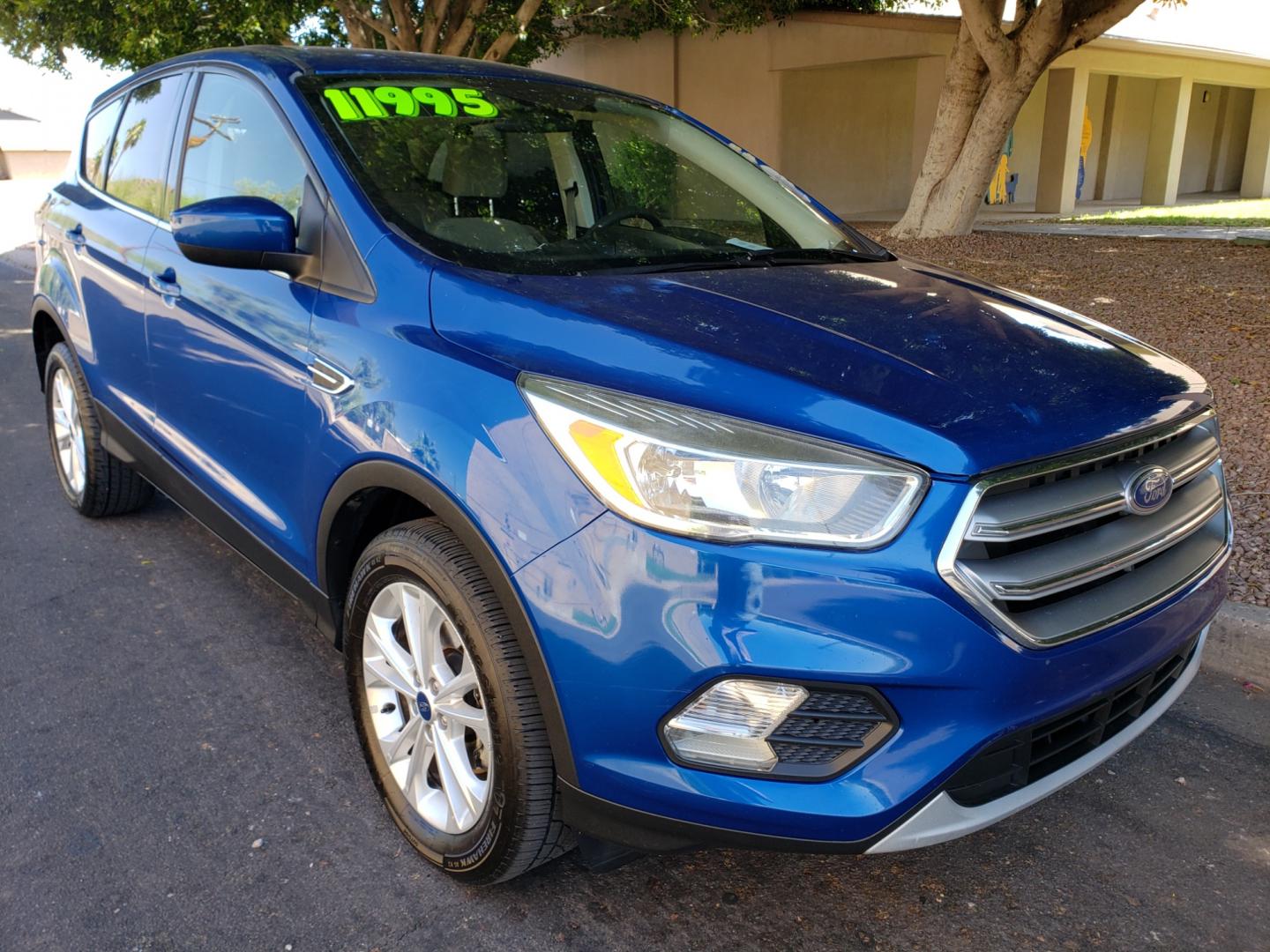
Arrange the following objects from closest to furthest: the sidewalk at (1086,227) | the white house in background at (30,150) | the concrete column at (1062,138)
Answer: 1. the sidewalk at (1086,227)
2. the concrete column at (1062,138)
3. the white house in background at (30,150)

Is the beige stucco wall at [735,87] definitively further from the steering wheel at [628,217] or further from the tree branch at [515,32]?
the steering wheel at [628,217]

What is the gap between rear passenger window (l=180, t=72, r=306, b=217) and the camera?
9.45 ft

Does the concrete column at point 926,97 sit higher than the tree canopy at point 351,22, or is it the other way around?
the tree canopy at point 351,22

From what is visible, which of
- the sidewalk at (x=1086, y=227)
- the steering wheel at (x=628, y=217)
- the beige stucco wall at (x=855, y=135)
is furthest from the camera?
the beige stucco wall at (x=855, y=135)

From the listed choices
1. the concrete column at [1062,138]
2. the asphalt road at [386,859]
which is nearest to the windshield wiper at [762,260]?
the asphalt road at [386,859]

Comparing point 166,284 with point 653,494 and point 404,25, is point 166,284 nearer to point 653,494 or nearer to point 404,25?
point 653,494

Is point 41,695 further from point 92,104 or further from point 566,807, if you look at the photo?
point 92,104

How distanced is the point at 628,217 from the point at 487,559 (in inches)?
60.0

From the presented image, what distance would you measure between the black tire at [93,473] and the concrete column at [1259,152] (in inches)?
972

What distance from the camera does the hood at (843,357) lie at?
1892 mm

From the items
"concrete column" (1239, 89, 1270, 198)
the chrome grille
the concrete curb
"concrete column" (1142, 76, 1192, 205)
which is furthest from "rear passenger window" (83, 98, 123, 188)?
"concrete column" (1239, 89, 1270, 198)

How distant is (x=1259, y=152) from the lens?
906 inches

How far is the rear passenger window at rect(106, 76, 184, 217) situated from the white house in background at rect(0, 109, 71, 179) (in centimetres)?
3931

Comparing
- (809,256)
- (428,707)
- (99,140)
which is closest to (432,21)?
(99,140)
